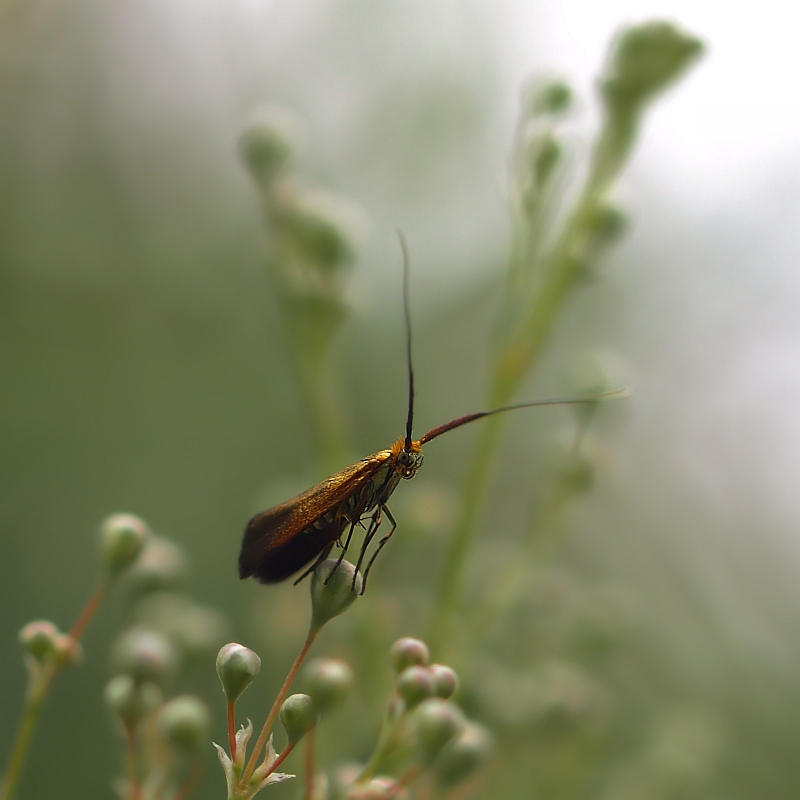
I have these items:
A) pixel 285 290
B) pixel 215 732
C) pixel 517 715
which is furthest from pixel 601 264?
pixel 215 732

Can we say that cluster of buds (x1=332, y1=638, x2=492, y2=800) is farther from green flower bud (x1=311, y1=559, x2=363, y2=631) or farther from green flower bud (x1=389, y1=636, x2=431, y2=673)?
green flower bud (x1=311, y1=559, x2=363, y2=631)

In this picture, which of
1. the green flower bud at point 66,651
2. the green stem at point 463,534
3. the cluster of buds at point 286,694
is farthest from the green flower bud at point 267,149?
the green flower bud at point 66,651

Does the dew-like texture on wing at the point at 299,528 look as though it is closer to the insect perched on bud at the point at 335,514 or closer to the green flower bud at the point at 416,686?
the insect perched on bud at the point at 335,514

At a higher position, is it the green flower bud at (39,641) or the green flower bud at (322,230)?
the green flower bud at (322,230)

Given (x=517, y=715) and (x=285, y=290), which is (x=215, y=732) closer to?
(x=517, y=715)

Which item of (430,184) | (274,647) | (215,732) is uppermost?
(430,184)

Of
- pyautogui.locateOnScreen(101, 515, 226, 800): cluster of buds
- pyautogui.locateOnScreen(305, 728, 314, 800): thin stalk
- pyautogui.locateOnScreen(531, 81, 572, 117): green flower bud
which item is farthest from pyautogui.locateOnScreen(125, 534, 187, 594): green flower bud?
pyautogui.locateOnScreen(531, 81, 572, 117): green flower bud
